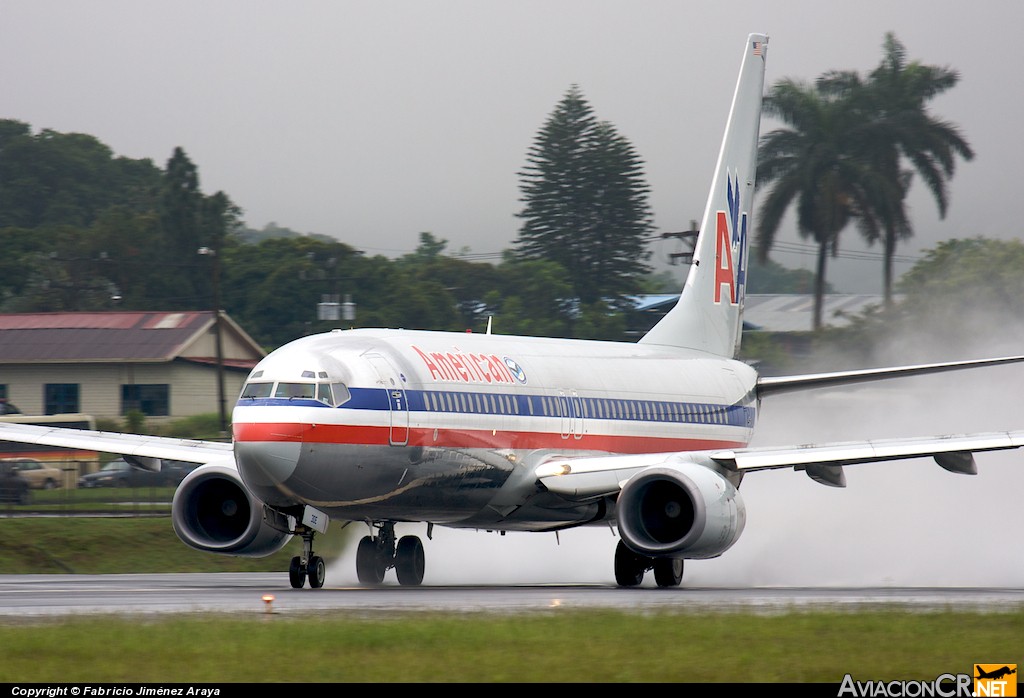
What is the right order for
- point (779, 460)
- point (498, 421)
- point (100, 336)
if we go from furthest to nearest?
point (100, 336) < point (498, 421) < point (779, 460)

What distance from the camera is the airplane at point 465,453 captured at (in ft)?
74.2

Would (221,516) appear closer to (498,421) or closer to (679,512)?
(498,421)

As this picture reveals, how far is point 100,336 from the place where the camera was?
73000mm

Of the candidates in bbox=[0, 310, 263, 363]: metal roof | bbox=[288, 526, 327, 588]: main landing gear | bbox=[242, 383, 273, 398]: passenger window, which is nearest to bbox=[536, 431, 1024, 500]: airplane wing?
bbox=[288, 526, 327, 588]: main landing gear

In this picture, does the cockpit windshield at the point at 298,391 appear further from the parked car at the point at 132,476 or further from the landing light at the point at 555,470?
the parked car at the point at 132,476

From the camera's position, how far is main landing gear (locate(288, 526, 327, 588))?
2331cm

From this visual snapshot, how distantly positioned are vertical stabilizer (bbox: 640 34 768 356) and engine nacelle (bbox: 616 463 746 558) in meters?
9.03

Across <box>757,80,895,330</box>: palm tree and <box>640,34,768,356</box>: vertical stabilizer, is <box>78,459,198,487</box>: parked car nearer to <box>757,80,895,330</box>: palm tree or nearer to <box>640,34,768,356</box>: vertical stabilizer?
<box>640,34,768,356</box>: vertical stabilizer

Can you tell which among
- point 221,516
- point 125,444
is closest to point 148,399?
point 125,444

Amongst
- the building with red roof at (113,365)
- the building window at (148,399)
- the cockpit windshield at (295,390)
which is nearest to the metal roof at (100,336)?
the building with red roof at (113,365)

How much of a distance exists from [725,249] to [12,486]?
22.7 m

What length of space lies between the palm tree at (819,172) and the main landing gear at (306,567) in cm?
4716

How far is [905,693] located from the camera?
1108cm

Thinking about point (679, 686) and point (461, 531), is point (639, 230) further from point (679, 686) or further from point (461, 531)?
point (679, 686)
